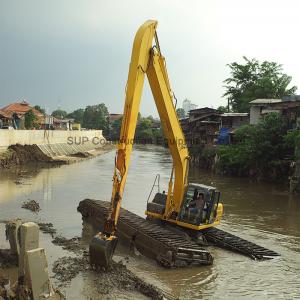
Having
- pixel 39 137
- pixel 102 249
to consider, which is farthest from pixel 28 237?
pixel 39 137

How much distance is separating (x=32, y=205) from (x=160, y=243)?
1006 centimetres

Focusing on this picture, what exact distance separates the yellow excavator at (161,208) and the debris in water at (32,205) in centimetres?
446

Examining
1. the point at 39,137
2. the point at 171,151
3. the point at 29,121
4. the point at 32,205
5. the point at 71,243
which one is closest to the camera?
the point at 171,151

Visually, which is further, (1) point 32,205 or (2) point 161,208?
(1) point 32,205

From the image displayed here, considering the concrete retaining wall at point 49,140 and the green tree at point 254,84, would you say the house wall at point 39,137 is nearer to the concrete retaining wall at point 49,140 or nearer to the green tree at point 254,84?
the concrete retaining wall at point 49,140

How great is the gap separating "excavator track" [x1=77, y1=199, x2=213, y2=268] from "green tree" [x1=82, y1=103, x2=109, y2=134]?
111 m

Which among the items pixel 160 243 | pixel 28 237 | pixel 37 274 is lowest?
pixel 160 243

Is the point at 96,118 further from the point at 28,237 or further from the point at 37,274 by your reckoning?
the point at 37,274

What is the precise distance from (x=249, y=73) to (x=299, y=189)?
41.7 metres

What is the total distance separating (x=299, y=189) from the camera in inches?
1118

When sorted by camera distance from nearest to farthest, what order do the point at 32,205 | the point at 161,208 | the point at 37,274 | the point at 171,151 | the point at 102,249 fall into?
1. the point at 37,274
2. the point at 102,249
3. the point at 171,151
4. the point at 161,208
5. the point at 32,205

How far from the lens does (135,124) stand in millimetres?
11062

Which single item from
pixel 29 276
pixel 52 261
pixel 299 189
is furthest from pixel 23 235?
pixel 299 189

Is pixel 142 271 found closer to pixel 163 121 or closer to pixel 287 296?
pixel 287 296
